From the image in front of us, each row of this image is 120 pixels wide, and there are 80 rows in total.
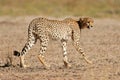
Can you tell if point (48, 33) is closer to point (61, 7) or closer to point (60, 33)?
point (60, 33)

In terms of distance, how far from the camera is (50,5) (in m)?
38.3

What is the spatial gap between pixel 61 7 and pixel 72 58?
2109 centimetres

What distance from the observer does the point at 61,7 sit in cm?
3747

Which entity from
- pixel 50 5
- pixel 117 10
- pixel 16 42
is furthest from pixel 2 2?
pixel 16 42

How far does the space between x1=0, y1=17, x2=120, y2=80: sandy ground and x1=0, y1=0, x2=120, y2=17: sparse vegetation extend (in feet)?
26.2

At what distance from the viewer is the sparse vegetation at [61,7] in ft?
114

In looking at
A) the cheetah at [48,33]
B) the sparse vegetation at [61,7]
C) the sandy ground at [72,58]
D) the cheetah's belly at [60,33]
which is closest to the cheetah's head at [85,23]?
the cheetah at [48,33]

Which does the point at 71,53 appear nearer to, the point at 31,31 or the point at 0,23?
the point at 31,31

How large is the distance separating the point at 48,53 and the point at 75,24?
8.66 ft

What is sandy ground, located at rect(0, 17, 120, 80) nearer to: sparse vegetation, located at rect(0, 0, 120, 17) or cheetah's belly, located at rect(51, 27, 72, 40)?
cheetah's belly, located at rect(51, 27, 72, 40)

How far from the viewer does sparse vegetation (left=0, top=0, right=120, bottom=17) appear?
3488cm

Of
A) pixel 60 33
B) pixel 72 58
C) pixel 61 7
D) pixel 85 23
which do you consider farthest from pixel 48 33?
pixel 61 7

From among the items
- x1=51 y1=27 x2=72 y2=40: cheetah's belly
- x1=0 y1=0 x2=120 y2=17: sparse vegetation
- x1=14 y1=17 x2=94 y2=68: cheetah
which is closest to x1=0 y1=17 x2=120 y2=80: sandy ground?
x1=14 y1=17 x2=94 y2=68: cheetah

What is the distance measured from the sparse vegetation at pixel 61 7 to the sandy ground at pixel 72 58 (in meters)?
7.99
